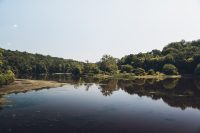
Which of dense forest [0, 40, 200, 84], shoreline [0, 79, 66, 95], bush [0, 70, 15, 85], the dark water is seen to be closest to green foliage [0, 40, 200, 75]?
dense forest [0, 40, 200, 84]

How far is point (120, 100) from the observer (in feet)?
157

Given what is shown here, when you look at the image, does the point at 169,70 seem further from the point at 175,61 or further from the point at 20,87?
the point at 20,87

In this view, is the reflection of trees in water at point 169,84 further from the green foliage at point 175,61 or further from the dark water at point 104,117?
the green foliage at point 175,61

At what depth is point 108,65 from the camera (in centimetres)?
14712

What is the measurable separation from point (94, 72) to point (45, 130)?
118625mm

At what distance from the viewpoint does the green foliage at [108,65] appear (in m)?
145

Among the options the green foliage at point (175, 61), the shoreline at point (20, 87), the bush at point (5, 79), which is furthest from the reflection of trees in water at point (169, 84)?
the green foliage at point (175, 61)

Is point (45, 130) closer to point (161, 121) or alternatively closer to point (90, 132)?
point (90, 132)

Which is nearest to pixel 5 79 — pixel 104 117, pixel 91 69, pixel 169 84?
pixel 104 117

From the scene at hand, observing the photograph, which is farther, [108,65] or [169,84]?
[108,65]

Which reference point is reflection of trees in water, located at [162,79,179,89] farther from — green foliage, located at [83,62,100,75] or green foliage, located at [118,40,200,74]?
green foliage, located at [83,62,100,75]

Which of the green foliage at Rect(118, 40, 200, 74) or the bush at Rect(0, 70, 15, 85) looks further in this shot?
the green foliage at Rect(118, 40, 200, 74)

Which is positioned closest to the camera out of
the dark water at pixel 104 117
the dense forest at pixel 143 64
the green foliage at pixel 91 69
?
the dark water at pixel 104 117

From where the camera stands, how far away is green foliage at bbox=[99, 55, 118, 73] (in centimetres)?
14521
